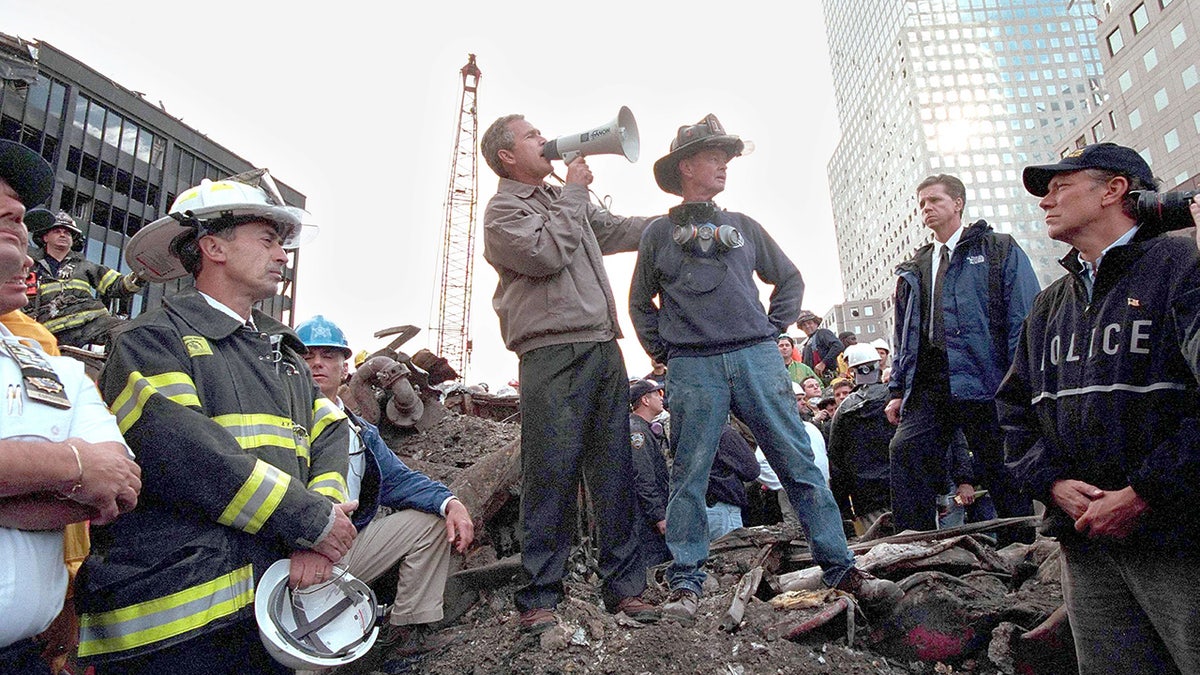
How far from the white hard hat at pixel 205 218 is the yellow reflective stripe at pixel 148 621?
1224 mm

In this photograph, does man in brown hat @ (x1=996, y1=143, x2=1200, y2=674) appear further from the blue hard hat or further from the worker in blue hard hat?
the blue hard hat

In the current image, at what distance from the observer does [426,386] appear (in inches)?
270

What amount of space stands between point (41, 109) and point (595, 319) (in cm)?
3769

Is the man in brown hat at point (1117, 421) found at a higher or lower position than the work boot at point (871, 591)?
higher

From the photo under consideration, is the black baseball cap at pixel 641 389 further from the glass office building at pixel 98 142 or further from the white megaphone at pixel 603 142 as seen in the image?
the glass office building at pixel 98 142

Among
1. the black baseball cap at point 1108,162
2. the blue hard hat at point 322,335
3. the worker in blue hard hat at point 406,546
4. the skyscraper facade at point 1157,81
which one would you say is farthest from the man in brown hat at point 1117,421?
the skyscraper facade at point 1157,81

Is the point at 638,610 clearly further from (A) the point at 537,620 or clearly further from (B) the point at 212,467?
(B) the point at 212,467

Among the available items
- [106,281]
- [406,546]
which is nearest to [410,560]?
[406,546]

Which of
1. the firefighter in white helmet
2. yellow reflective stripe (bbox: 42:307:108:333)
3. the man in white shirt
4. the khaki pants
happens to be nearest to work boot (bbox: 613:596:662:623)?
the khaki pants

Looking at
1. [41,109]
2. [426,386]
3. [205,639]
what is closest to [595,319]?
[205,639]

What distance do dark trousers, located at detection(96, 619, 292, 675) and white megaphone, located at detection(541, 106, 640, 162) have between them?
262cm

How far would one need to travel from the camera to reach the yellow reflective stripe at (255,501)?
187 cm

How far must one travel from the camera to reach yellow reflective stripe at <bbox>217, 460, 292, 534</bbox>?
1.87 meters

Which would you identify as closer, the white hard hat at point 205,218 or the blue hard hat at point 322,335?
the white hard hat at point 205,218
